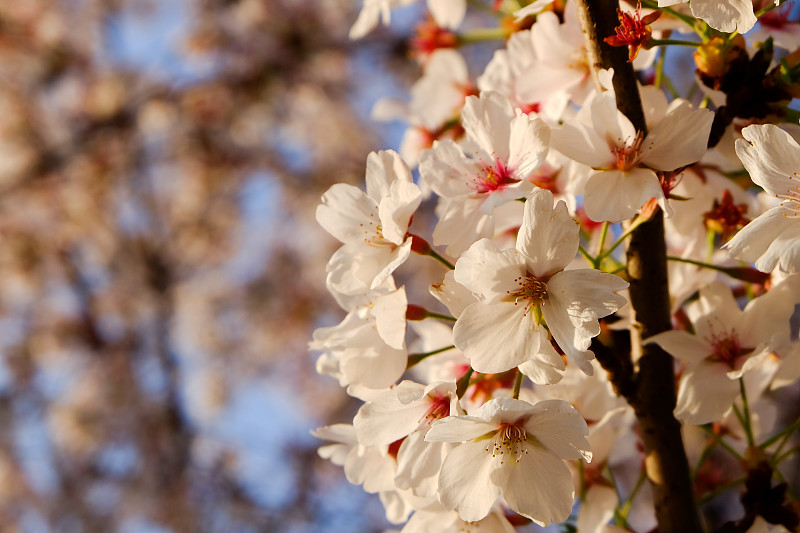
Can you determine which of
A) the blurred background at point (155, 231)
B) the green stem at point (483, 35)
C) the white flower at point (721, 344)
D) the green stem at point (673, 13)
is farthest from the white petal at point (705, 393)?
the blurred background at point (155, 231)

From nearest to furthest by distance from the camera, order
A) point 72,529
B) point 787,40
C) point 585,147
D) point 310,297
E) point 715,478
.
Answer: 1. point 585,147
2. point 787,40
3. point 715,478
4. point 72,529
5. point 310,297

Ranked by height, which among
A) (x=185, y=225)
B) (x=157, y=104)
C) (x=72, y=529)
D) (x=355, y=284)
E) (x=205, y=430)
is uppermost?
(x=355, y=284)

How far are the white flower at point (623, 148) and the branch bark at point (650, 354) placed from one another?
3 cm

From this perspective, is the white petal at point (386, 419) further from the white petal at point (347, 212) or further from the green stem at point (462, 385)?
the white petal at point (347, 212)

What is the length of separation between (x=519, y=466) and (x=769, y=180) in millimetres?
310

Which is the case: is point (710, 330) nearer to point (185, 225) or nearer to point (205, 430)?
point (205, 430)

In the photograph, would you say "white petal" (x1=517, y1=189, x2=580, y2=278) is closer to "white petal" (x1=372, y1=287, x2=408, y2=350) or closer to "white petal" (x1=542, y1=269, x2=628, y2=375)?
"white petal" (x1=542, y1=269, x2=628, y2=375)

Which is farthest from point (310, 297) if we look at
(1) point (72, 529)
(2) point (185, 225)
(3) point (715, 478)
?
(3) point (715, 478)

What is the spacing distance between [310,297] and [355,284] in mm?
5978

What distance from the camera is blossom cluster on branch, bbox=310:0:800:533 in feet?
1.82

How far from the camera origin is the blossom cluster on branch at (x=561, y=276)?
554mm

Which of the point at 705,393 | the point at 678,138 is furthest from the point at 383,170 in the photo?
the point at 705,393

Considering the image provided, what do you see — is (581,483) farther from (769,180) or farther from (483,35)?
(483,35)

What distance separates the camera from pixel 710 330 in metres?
0.70
